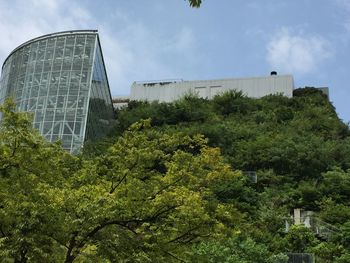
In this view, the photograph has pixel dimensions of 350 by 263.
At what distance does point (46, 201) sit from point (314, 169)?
24843 millimetres

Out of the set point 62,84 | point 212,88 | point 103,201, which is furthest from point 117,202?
point 212,88

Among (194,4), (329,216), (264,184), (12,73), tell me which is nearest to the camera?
(194,4)

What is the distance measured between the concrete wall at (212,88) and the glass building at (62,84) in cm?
1336

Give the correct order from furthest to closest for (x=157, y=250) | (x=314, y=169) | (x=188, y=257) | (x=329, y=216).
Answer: (x=314, y=169) < (x=329, y=216) < (x=188, y=257) < (x=157, y=250)

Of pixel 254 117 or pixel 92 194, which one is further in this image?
pixel 254 117

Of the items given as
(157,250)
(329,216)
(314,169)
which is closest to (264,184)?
(314,169)

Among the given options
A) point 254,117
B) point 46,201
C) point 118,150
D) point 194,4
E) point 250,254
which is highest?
point 254,117

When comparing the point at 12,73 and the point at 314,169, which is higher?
the point at 12,73

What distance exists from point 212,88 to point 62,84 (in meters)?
19.8

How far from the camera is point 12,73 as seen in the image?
3712 cm

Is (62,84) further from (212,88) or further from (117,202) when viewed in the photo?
(117,202)

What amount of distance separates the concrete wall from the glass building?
13.4 m

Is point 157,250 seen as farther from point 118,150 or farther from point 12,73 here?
point 12,73

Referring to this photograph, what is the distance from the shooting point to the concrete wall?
49562 millimetres
